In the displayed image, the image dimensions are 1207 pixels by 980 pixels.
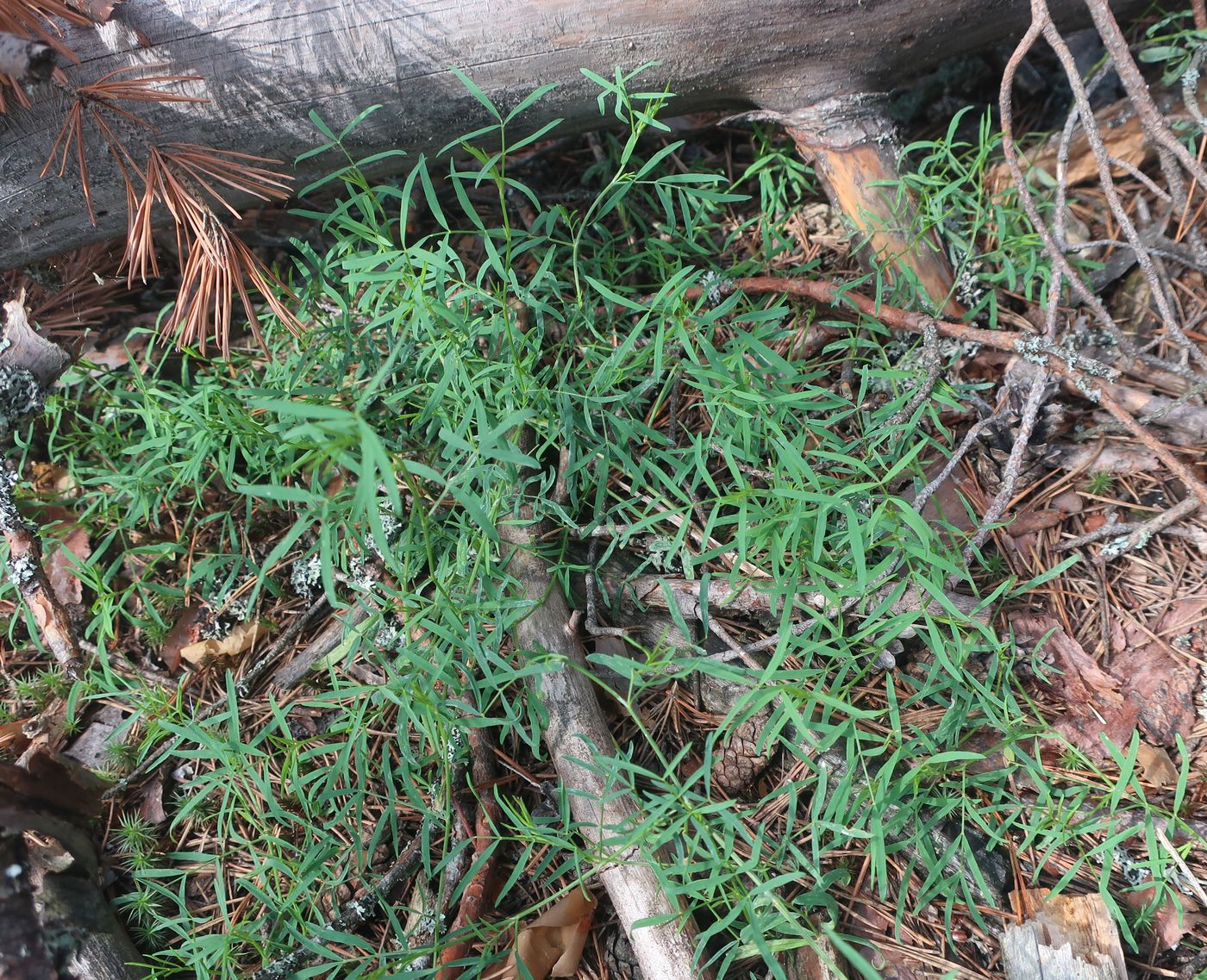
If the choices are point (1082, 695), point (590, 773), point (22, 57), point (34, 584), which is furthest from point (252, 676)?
point (1082, 695)

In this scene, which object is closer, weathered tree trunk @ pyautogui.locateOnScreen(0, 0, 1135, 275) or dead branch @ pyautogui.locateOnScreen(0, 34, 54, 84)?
dead branch @ pyautogui.locateOnScreen(0, 34, 54, 84)

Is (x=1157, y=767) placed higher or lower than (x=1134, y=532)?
lower

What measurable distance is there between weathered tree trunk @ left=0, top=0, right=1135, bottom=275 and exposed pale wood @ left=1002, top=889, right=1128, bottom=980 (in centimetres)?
172

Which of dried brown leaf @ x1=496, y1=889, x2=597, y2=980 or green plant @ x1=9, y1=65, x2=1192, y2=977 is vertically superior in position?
green plant @ x1=9, y1=65, x2=1192, y2=977

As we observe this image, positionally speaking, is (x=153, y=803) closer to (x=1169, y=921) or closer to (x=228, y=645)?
(x=228, y=645)

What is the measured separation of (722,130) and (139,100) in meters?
1.74

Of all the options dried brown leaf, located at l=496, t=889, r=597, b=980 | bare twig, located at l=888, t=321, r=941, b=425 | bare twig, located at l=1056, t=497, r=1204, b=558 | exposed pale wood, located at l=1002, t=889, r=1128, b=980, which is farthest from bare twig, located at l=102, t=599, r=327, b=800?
bare twig, located at l=1056, t=497, r=1204, b=558

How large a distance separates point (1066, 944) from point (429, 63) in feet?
8.25

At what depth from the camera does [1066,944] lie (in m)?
1.66

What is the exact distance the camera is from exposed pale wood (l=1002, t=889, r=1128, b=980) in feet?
5.40

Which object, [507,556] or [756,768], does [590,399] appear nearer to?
[507,556]

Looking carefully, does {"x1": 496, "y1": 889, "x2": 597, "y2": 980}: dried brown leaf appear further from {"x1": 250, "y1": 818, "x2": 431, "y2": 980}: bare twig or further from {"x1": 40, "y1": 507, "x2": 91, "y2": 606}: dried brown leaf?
{"x1": 40, "y1": 507, "x2": 91, "y2": 606}: dried brown leaf

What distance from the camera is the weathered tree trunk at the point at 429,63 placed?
80.4 inches

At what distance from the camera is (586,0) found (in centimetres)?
206
